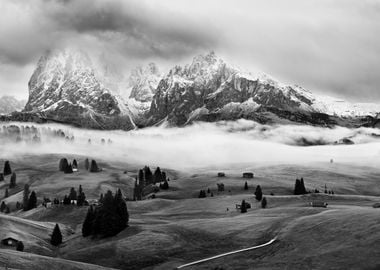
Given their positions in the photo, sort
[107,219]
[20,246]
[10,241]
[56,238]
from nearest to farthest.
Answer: [20,246] < [10,241] < [107,219] < [56,238]

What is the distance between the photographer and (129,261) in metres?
114

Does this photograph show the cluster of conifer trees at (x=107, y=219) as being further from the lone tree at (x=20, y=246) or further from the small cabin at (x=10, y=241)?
the lone tree at (x=20, y=246)

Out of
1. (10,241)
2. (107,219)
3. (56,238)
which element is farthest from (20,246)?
(107,219)

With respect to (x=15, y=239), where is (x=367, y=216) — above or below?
above

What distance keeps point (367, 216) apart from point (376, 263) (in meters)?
27.5

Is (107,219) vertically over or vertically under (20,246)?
over

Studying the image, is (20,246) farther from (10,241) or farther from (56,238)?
(56,238)

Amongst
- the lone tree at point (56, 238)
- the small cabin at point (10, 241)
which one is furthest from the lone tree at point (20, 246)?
the lone tree at point (56, 238)

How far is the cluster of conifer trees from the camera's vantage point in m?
143

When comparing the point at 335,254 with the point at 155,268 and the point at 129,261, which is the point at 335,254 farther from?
the point at 129,261

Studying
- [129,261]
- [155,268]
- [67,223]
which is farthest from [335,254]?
[67,223]

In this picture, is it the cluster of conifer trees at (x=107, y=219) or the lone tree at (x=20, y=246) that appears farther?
the cluster of conifer trees at (x=107, y=219)

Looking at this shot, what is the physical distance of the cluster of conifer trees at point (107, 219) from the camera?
468 ft

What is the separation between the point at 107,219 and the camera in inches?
5650
